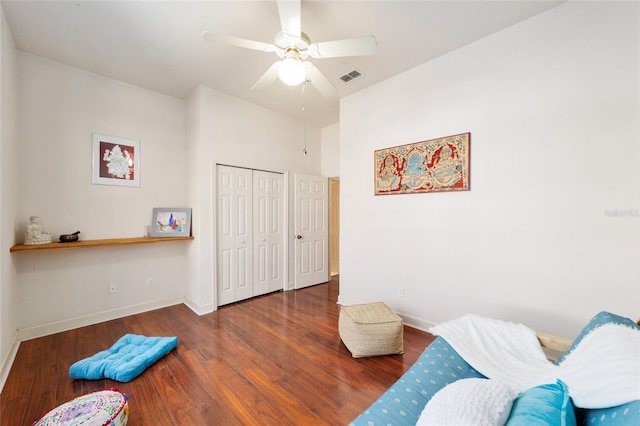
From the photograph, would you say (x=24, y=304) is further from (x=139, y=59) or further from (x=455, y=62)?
(x=455, y=62)

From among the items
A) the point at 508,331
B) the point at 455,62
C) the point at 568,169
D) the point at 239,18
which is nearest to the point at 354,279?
the point at 508,331

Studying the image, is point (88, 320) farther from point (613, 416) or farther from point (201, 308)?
point (613, 416)

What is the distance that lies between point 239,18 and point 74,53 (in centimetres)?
195

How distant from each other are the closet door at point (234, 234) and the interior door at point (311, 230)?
866 millimetres

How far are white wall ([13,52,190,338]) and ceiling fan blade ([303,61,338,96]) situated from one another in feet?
8.17

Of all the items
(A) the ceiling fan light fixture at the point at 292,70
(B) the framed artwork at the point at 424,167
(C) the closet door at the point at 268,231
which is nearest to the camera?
(A) the ceiling fan light fixture at the point at 292,70

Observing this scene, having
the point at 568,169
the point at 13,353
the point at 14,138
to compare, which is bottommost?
the point at 13,353

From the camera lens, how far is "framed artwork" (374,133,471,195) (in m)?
2.56

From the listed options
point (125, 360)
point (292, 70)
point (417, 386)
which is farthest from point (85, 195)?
point (417, 386)

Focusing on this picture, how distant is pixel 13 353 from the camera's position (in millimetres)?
2297

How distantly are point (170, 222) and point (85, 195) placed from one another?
928 mm

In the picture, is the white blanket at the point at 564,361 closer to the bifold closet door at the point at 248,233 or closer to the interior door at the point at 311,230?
the bifold closet door at the point at 248,233

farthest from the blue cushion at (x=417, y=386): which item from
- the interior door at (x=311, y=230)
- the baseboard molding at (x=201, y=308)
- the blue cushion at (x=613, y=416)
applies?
the interior door at (x=311, y=230)

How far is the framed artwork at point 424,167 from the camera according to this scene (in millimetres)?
2559
